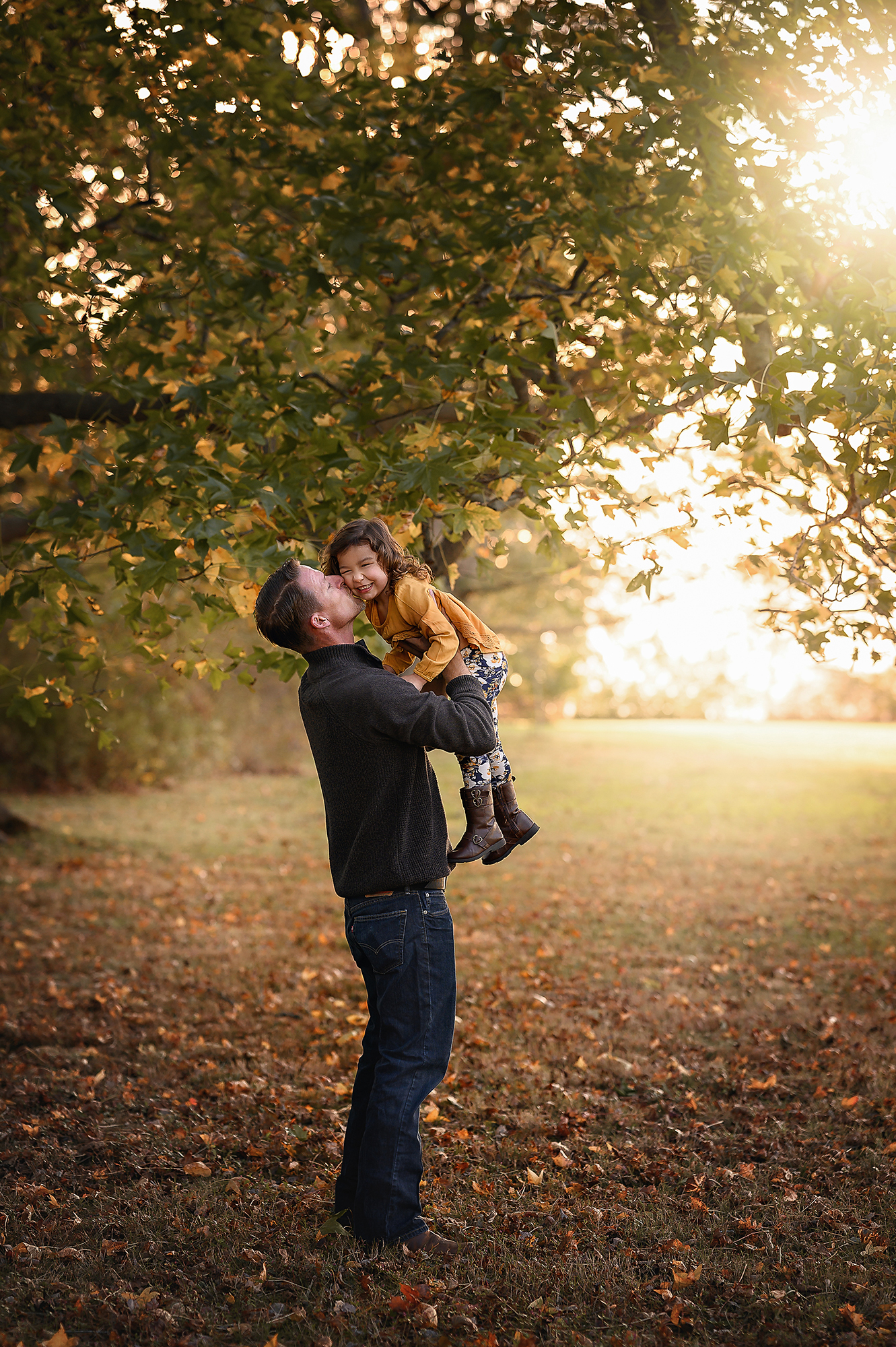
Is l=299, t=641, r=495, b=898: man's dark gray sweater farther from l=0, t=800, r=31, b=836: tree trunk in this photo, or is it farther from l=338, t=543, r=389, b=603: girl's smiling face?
l=0, t=800, r=31, b=836: tree trunk

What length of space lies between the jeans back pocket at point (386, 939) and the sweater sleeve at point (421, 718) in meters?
0.63

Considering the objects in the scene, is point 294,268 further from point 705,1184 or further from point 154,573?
point 705,1184

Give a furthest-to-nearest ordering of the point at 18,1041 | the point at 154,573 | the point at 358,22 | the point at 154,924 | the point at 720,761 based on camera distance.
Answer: the point at 720,761
the point at 154,924
the point at 358,22
the point at 18,1041
the point at 154,573

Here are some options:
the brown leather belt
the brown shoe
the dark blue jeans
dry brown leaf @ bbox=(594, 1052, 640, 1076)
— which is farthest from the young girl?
dry brown leaf @ bbox=(594, 1052, 640, 1076)

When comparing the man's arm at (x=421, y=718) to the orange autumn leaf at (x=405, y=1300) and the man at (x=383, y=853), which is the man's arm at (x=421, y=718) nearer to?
the man at (x=383, y=853)

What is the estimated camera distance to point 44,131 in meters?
6.30

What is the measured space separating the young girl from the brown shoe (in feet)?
4.55

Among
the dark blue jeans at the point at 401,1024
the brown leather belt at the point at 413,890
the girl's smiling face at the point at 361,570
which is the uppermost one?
the girl's smiling face at the point at 361,570

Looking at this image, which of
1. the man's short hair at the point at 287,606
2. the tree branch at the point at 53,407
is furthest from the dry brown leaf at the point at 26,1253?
the tree branch at the point at 53,407

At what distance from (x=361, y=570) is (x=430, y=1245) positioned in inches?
97.8

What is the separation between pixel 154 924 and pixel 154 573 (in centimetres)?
599

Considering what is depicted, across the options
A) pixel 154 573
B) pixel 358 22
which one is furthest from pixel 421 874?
pixel 358 22

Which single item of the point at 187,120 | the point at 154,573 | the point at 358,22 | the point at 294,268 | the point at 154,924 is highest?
the point at 358,22

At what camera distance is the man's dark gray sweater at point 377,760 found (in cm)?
326
